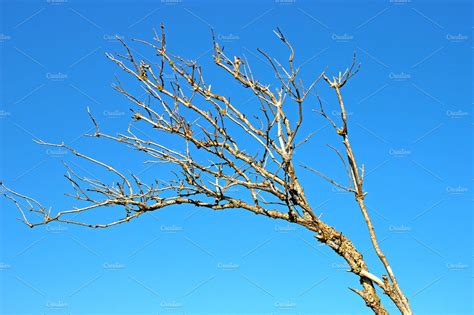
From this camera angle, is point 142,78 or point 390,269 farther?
point 142,78

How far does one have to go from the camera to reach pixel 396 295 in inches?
189

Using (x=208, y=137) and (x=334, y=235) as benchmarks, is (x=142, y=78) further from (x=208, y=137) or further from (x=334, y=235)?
(x=334, y=235)

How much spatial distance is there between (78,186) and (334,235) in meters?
2.05

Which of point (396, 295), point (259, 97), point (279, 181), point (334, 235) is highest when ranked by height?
point (259, 97)

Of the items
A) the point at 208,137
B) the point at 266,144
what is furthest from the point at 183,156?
the point at 266,144

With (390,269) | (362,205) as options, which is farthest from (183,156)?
(390,269)

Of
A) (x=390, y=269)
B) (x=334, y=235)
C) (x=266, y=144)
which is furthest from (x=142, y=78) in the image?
(x=390, y=269)

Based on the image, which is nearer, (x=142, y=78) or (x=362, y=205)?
(x=362, y=205)

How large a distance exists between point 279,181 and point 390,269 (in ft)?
3.42

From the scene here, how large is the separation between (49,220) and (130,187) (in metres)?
0.68

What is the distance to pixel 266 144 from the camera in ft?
16.5

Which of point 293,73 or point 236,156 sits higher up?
point 293,73

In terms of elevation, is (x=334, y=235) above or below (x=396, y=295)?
above

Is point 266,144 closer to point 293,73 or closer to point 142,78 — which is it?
point 293,73
